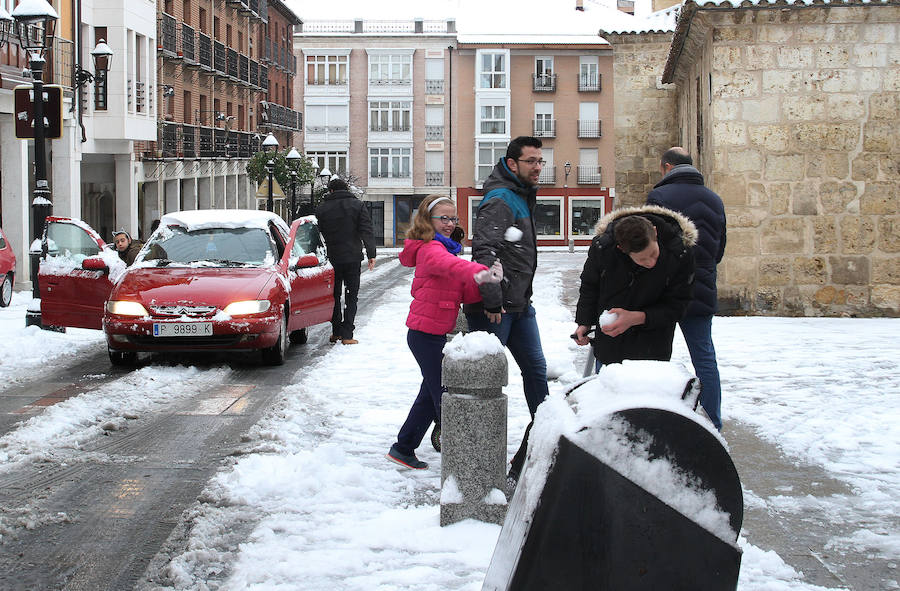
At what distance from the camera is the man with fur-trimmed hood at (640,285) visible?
5438mm

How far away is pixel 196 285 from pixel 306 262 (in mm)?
1427

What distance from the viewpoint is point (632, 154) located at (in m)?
22.8

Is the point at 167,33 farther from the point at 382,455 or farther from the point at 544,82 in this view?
the point at 382,455

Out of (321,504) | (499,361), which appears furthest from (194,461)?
(499,361)

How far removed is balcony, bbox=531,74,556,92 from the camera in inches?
2522

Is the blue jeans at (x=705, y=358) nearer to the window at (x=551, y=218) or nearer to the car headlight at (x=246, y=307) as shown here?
the car headlight at (x=246, y=307)

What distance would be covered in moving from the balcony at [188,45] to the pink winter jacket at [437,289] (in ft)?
119

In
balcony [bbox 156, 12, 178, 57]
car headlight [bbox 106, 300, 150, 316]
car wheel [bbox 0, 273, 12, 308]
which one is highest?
balcony [bbox 156, 12, 178, 57]

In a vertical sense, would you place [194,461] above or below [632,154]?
below

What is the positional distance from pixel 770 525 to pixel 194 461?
10.5 feet

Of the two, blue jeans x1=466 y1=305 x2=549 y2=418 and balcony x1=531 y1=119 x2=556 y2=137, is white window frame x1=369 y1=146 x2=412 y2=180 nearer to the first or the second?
balcony x1=531 y1=119 x2=556 y2=137

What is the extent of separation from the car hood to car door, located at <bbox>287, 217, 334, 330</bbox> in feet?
1.58

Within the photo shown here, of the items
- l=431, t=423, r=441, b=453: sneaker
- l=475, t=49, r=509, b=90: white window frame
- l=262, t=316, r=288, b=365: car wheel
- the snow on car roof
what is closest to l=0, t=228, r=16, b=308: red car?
the snow on car roof

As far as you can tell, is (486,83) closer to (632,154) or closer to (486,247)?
(632,154)
